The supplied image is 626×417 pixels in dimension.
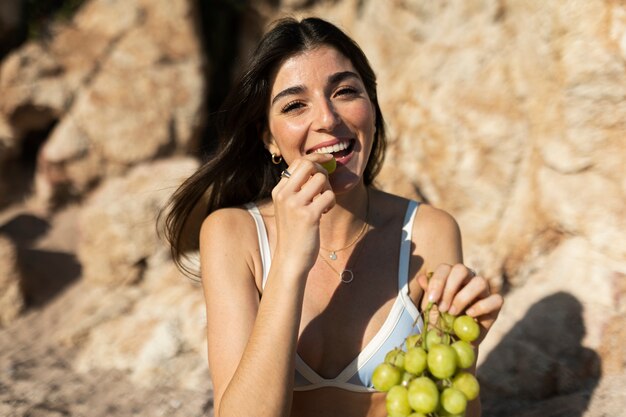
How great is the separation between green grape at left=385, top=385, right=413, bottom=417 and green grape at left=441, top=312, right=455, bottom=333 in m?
0.28

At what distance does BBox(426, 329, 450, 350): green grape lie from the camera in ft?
5.62

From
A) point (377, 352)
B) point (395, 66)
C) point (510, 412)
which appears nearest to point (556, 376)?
point (510, 412)

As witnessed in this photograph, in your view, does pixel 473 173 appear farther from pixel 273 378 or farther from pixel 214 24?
pixel 214 24

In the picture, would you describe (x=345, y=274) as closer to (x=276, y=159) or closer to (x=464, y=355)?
(x=276, y=159)

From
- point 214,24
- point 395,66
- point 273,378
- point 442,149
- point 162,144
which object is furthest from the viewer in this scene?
point 214,24

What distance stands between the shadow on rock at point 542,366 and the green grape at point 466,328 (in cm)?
111

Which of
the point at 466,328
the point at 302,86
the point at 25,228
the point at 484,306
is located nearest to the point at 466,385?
the point at 466,328

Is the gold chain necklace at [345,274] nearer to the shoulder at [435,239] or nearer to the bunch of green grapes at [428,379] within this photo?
the shoulder at [435,239]

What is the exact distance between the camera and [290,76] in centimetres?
231

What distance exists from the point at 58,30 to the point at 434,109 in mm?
3947

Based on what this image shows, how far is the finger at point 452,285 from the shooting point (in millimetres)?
1860

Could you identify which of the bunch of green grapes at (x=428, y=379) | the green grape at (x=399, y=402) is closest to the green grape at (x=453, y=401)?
the bunch of green grapes at (x=428, y=379)

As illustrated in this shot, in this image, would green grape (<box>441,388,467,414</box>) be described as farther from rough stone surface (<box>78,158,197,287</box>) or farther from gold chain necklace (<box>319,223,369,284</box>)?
rough stone surface (<box>78,158,197,287</box>)

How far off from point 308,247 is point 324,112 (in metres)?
0.56
